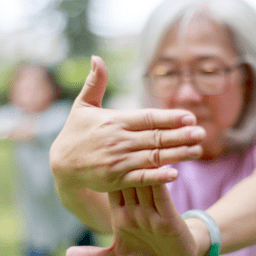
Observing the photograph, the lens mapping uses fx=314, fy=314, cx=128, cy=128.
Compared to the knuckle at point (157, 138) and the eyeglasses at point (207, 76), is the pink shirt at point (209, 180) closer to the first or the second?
the eyeglasses at point (207, 76)

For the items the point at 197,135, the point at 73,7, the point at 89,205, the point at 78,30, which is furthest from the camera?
the point at 73,7

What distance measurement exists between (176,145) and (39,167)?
1.46m

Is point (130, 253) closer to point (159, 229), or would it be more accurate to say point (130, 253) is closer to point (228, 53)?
point (159, 229)

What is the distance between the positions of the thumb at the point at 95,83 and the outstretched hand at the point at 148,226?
158mm

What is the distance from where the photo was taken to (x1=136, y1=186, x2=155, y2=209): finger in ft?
1.54

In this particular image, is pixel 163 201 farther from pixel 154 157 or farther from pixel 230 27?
pixel 230 27

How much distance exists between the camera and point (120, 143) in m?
0.44

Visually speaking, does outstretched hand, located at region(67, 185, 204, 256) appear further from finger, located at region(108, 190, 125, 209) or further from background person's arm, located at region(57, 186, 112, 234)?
background person's arm, located at region(57, 186, 112, 234)

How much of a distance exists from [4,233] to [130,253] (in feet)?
8.21

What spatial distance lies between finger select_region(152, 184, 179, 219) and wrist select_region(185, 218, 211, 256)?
98mm

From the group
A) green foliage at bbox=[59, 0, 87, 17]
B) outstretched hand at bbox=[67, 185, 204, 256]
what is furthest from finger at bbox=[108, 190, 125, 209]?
green foliage at bbox=[59, 0, 87, 17]

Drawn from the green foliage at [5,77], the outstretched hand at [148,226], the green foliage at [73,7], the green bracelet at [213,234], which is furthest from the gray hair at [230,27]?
the green foliage at [73,7]

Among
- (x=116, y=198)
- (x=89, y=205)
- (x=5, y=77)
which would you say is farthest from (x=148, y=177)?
(x=5, y=77)

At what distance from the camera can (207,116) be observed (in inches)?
30.7
